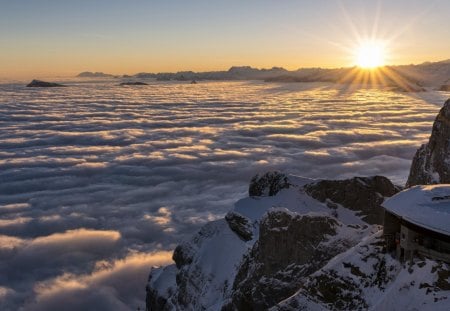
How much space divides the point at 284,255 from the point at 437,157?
13.2 meters

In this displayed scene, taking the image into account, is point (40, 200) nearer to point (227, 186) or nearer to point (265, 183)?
point (227, 186)

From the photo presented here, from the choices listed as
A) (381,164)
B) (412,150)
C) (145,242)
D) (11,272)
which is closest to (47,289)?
(11,272)

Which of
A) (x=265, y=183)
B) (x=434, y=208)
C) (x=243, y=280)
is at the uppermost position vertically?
(x=434, y=208)

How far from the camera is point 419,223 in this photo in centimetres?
1919

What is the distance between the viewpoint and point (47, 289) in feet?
183

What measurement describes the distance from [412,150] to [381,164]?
20227 millimetres

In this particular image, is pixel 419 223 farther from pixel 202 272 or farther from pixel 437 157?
pixel 202 272

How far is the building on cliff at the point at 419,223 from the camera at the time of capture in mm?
18766

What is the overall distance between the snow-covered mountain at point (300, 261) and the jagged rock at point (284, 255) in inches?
2.3

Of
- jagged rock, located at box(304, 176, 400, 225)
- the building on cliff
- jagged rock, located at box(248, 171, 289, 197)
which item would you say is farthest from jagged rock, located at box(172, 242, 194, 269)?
the building on cliff

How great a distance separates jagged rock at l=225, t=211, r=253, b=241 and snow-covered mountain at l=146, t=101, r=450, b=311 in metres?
0.08

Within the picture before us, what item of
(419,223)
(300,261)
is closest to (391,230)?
(419,223)

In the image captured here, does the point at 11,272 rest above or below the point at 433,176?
below

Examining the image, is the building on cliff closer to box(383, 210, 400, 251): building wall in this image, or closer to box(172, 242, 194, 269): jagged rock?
box(383, 210, 400, 251): building wall
